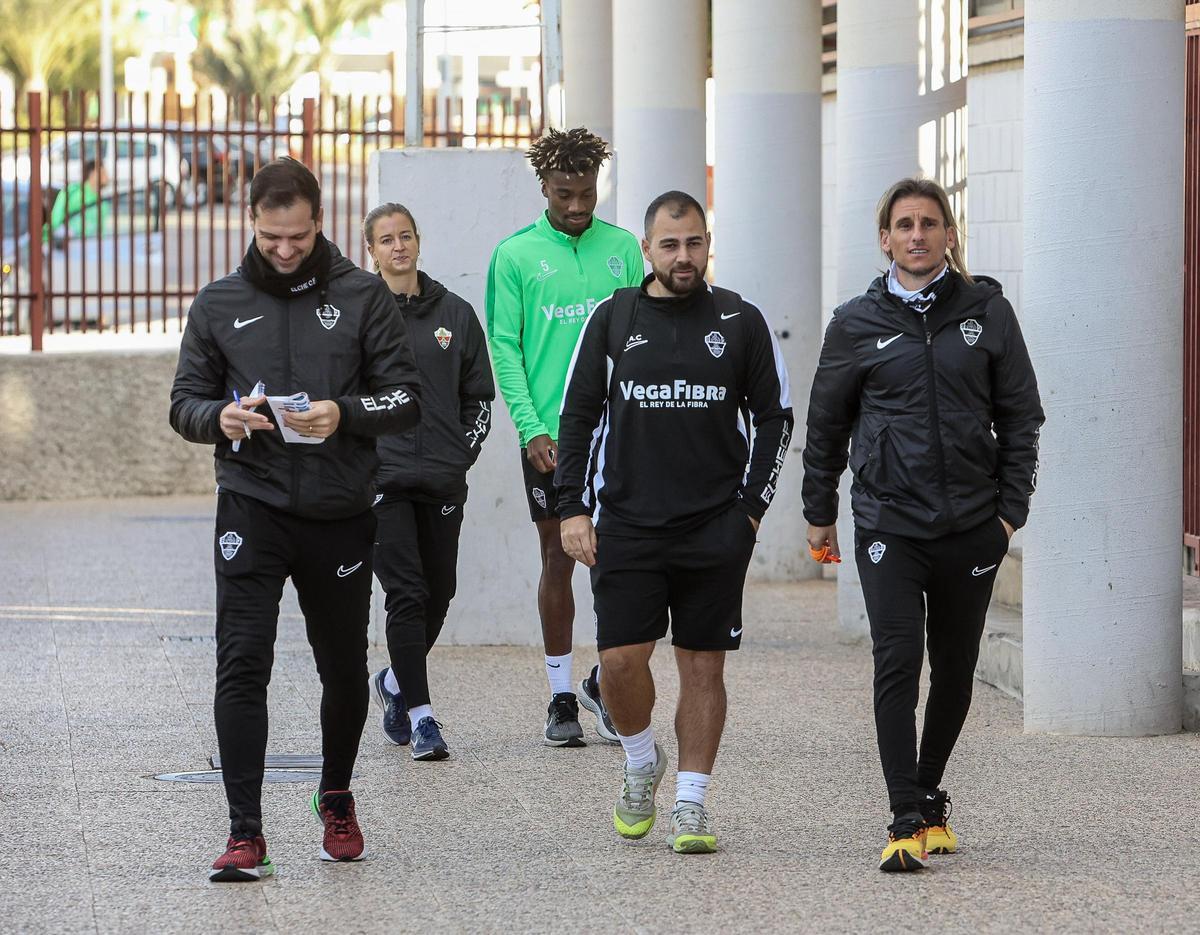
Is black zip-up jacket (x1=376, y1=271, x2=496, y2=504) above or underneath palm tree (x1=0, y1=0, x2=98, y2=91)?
underneath

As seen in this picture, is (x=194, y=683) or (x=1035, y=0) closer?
(x=1035, y=0)

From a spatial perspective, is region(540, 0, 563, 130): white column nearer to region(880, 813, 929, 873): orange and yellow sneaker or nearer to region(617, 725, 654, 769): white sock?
region(617, 725, 654, 769): white sock

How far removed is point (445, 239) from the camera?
9.72m

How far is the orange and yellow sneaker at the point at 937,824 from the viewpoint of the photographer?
5.95m

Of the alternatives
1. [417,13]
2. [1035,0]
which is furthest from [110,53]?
[1035,0]

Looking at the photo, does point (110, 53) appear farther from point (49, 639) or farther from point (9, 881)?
point (9, 881)

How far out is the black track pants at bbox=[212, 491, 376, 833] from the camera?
5.63 meters

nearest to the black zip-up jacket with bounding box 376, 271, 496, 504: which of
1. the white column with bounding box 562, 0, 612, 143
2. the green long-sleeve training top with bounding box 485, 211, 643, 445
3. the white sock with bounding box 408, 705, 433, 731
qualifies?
the green long-sleeve training top with bounding box 485, 211, 643, 445

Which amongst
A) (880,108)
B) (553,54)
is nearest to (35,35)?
(553,54)

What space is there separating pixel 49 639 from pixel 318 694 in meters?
1.95

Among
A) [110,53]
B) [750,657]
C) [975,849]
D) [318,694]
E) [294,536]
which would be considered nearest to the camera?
[294,536]

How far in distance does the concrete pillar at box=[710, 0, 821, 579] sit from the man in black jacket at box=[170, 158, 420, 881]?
Result: 622 centimetres

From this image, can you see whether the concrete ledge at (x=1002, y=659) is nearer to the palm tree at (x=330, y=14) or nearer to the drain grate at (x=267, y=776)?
the drain grate at (x=267, y=776)

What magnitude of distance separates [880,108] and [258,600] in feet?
16.2
